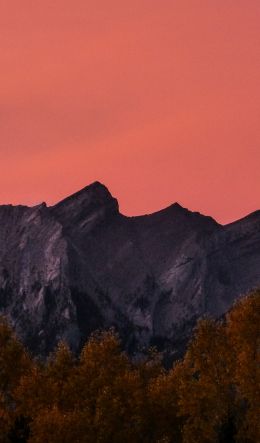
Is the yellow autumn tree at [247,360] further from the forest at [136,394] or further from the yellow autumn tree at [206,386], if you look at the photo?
the yellow autumn tree at [206,386]

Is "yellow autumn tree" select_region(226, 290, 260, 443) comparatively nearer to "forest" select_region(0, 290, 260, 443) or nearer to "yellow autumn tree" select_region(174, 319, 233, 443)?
"forest" select_region(0, 290, 260, 443)

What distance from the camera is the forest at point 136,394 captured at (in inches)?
4798

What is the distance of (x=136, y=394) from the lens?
128625 millimetres

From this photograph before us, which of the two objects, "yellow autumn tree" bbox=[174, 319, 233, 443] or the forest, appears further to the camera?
"yellow autumn tree" bbox=[174, 319, 233, 443]

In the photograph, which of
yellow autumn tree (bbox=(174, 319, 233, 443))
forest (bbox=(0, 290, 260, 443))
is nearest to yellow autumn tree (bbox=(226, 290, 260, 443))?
forest (bbox=(0, 290, 260, 443))

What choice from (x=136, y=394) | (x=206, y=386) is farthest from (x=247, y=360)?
(x=136, y=394)

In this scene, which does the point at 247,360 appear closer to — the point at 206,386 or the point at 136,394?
the point at 206,386

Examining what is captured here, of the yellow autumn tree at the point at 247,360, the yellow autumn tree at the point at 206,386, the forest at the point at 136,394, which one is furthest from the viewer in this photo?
the yellow autumn tree at the point at 206,386

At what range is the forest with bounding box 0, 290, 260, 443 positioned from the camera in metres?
122

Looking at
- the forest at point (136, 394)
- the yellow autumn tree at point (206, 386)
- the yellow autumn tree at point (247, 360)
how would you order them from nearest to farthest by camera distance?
the forest at point (136, 394) → the yellow autumn tree at point (247, 360) → the yellow autumn tree at point (206, 386)

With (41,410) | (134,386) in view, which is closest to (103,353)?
(134,386)

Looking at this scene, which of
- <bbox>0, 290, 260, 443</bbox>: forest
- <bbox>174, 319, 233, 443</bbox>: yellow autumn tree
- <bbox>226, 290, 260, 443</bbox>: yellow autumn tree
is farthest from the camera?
<bbox>174, 319, 233, 443</bbox>: yellow autumn tree

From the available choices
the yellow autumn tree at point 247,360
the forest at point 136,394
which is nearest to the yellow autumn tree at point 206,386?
the forest at point 136,394

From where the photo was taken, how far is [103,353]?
445 ft
